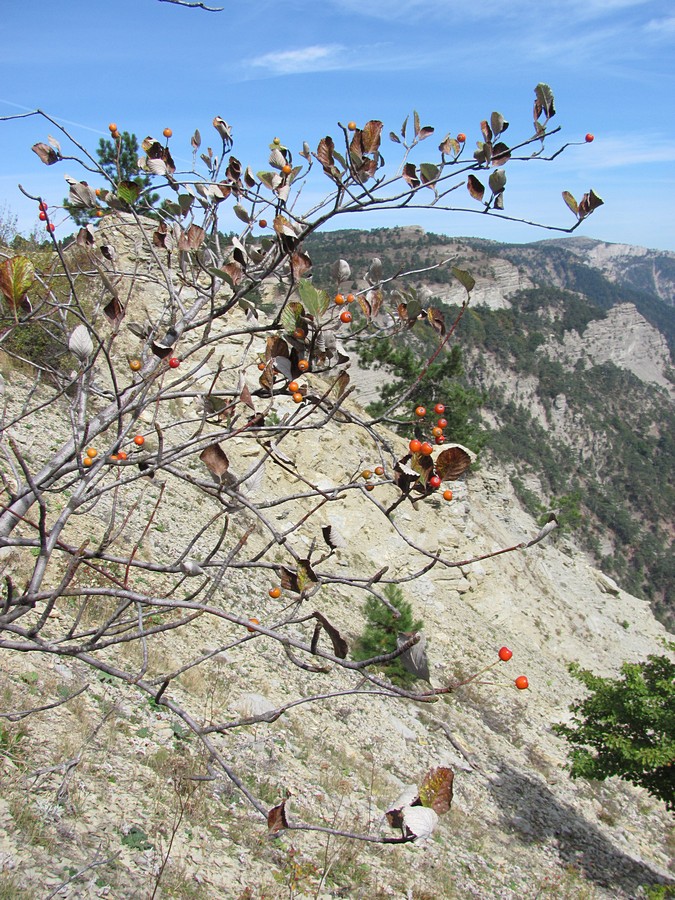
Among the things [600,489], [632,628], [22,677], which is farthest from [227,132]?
[600,489]

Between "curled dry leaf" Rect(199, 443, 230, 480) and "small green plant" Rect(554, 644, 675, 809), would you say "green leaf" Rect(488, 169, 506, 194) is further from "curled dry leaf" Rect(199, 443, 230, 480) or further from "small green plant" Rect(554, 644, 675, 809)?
"small green plant" Rect(554, 644, 675, 809)

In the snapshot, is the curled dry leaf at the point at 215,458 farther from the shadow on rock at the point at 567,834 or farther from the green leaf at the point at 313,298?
the shadow on rock at the point at 567,834

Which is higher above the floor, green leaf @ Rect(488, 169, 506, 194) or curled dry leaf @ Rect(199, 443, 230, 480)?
green leaf @ Rect(488, 169, 506, 194)

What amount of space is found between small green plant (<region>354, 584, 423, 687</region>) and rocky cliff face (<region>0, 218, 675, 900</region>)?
502mm

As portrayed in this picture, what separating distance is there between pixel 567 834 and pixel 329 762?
4453mm

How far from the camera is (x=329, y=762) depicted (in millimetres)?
6004

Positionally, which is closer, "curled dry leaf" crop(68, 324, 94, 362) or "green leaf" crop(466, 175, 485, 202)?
"curled dry leaf" crop(68, 324, 94, 362)

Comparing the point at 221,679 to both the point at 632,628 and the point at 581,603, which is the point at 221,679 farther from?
the point at 632,628

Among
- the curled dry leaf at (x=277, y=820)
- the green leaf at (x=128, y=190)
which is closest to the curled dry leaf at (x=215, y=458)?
the curled dry leaf at (x=277, y=820)

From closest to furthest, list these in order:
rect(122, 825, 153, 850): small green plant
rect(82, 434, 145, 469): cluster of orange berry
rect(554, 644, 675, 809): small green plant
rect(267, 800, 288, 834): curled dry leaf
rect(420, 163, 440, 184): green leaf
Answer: rect(267, 800, 288, 834): curled dry leaf
rect(82, 434, 145, 469): cluster of orange berry
rect(420, 163, 440, 184): green leaf
rect(122, 825, 153, 850): small green plant
rect(554, 644, 675, 809): small green plant

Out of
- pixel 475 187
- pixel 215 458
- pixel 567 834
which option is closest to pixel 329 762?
pixel 567 834

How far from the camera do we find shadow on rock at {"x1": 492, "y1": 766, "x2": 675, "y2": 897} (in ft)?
25.1

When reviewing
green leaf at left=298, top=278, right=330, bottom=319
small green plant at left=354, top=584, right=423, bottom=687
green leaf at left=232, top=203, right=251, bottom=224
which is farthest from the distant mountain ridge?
green leaf at left=298, top=278, right=330, bottom=319

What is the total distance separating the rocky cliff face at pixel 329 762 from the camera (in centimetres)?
346
